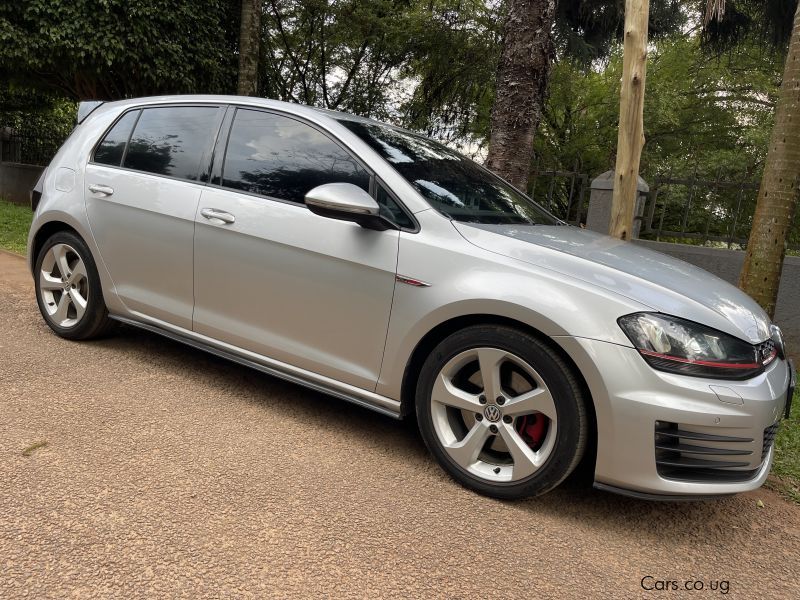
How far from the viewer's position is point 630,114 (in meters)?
4.93

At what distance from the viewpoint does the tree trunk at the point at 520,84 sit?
5.62m

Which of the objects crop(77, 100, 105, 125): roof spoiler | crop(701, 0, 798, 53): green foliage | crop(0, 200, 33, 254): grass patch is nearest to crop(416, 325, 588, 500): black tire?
crop(77, 100, 105, 125): roof spoiler

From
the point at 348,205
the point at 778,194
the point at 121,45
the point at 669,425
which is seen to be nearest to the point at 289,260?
the point at 348,205

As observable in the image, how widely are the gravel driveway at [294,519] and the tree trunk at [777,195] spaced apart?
2.28 m

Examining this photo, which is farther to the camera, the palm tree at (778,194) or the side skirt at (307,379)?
the palm tree at (778,194)

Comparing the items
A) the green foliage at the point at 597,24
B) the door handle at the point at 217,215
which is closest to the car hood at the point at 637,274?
the door handle at the point at 217,215

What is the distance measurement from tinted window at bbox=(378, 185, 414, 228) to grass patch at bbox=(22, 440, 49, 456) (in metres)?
1.77

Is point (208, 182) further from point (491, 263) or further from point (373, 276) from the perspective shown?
point (491, 263)

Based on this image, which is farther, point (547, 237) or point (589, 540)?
point (547, 237)

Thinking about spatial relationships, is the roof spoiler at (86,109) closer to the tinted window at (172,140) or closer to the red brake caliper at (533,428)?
the tinted window at (172,140)

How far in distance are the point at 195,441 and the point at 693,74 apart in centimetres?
1746

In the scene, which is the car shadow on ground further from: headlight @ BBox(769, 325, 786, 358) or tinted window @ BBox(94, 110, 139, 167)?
tinted window @ BBox(94, 110, 139, 167)

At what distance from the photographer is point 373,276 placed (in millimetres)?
2871

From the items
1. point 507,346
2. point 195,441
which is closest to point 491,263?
point 507,346
